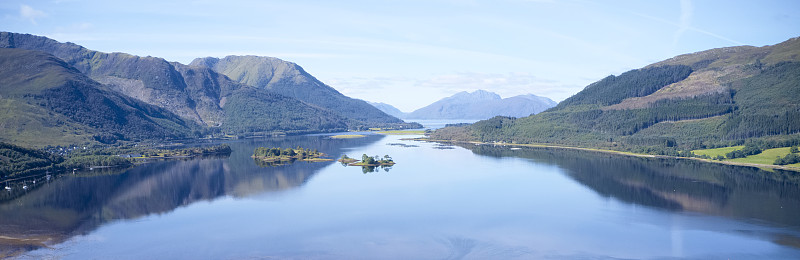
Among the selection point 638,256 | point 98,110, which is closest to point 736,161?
point 638,256

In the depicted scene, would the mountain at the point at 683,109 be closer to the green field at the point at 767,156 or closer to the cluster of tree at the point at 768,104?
the cluster of tree at the point at 768,104

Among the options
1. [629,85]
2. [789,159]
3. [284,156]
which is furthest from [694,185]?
[629,85]

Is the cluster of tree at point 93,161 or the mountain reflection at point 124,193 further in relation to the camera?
the cluster of tree at point 93,161

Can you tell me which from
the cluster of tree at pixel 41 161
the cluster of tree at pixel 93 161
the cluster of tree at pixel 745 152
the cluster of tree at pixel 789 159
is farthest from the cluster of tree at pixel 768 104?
the cluster of tree at pixel 41 161

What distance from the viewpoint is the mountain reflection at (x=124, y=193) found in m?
41.6

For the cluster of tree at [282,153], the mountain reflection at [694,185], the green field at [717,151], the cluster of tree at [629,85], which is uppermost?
the cluster of tree at [629,85]

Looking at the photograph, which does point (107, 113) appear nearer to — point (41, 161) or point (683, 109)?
point (41, 161)

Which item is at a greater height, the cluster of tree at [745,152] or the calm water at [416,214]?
the cluster of tree at [745,152]

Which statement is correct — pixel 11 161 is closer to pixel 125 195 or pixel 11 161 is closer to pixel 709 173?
pixel 125 195

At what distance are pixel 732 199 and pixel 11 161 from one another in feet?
261

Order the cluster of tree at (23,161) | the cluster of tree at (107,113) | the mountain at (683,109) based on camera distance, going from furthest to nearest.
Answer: the cluster of tree at (107,113) → the mountain at (683,109) → the cluster of tree at (23,161)

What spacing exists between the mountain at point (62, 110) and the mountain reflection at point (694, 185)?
295 ft

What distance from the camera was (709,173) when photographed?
67625mm

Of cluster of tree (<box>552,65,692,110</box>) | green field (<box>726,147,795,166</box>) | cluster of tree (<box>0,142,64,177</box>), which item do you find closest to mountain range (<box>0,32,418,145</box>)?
cluster of tree (<box>0,142,64,177</box>)
